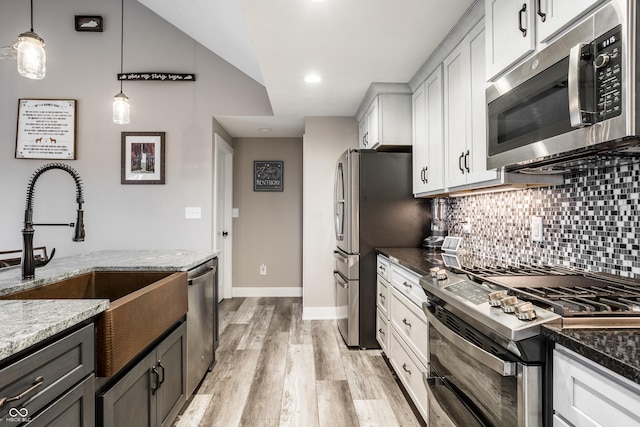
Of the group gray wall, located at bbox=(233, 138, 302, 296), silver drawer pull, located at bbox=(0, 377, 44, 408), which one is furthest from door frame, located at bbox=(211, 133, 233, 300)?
silver drawer pull, located at bbox=(0, 377, 44, 408)

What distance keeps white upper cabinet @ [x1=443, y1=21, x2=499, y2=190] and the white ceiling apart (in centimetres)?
22

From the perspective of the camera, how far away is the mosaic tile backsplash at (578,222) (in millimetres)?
1390

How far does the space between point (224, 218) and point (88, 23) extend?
8.63 feet

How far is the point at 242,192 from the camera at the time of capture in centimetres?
529

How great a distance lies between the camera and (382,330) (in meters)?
2.99

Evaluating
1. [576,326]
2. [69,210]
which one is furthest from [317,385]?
[69,210]

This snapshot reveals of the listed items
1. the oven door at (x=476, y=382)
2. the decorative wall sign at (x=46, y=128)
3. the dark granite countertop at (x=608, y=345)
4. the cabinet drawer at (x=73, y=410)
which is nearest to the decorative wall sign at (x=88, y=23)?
the decorative wall sign at (x=46, y=128)

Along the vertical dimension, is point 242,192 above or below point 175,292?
above

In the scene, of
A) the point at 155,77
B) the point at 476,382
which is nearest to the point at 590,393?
the point at 476,382

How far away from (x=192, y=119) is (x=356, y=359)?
3.00 m

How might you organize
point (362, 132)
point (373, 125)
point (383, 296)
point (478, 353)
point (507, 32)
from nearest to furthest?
point (478, 353) < point (507, 32) < point (383, 296) < point (373, 125) < point (362, 132)

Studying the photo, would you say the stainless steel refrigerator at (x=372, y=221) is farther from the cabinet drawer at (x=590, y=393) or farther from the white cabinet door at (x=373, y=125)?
the cabinet drawer at (x=590, y=393)

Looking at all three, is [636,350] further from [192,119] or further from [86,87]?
[86,87]

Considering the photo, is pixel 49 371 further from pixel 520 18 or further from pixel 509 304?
pixel 520 18
